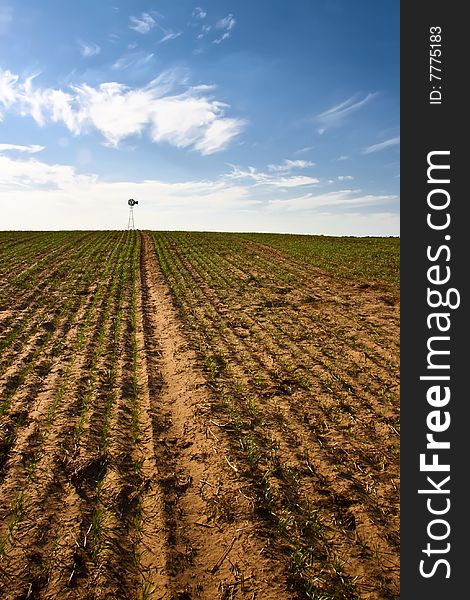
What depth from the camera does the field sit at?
11.4 ft

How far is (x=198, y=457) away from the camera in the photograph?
518 centimetres

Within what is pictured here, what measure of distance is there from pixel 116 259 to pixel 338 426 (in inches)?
913

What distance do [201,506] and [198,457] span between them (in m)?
0.92

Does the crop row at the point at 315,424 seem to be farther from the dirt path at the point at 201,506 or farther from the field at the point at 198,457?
the dirt path at the point at 201,506

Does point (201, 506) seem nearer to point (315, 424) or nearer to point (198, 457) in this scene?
point (198, 457)

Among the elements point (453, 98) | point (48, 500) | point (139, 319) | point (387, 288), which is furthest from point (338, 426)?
point (387, 288)

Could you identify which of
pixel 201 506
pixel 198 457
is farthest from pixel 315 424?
pixel 201 506

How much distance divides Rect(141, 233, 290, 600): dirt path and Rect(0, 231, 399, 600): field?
0.02m

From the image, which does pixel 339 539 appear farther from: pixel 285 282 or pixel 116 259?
pixel 116 259

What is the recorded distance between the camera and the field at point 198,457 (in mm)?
3480

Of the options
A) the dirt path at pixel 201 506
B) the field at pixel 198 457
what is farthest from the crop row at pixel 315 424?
the dirt path at pixel 201 506

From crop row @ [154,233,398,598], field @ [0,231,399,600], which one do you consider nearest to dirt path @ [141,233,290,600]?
field @ [0,231,399,600]

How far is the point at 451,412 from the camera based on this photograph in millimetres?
2979

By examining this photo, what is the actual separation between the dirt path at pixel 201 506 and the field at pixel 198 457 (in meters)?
0.02
